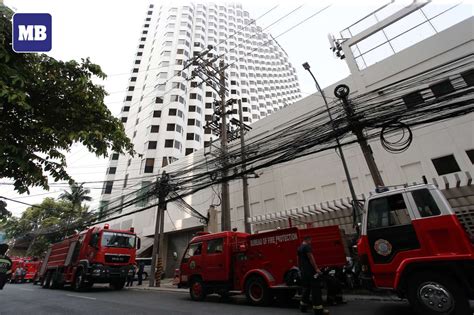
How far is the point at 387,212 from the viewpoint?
17.4ft

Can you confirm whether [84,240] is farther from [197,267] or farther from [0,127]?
[0,127]

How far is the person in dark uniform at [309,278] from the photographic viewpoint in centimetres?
537

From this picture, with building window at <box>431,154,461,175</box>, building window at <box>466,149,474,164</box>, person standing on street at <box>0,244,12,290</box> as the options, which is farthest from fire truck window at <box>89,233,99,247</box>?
building window at <box>466,149,474,164</box>

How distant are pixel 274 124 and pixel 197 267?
40.3ft

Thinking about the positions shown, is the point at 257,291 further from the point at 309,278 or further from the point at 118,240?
the point at 118,240

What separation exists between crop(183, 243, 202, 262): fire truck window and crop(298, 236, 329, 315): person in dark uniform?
13.9ft

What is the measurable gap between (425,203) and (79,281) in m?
13.9

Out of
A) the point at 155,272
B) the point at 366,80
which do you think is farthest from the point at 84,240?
the point at 366,80

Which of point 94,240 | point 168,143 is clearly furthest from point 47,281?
point 168,143

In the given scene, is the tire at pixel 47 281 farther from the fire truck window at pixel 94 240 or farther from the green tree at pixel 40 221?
the green tree at pixel 40 221

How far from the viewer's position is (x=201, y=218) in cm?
1872

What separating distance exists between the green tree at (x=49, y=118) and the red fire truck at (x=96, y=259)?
24.9ft

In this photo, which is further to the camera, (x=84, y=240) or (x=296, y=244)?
(x=84, y=240)

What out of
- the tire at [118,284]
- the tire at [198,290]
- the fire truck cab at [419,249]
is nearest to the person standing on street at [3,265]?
the tire at [198,290]
